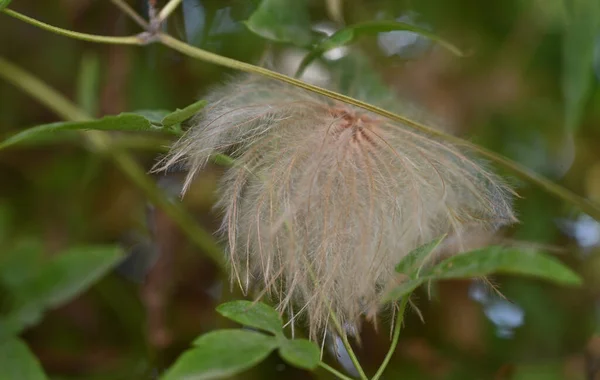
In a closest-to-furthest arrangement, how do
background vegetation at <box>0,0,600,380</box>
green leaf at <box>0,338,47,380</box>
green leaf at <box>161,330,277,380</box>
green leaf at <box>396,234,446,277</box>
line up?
green leaf at <box>161,330,277,380</box> → green leaf at <box>396,234,446,277</box> → green leaf at <box>0,338,47,380</box> → background vegetation at <box>0,0,600,380</box>

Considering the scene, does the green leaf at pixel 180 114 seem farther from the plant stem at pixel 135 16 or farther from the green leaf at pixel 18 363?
the green leaf at pixel 18 363

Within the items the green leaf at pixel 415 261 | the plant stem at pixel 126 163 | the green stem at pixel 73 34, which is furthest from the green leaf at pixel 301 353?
the plant stem at pixel 126 163

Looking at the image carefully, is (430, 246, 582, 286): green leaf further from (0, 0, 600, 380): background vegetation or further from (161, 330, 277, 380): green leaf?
(0, 0, 600, 380): background vegetation

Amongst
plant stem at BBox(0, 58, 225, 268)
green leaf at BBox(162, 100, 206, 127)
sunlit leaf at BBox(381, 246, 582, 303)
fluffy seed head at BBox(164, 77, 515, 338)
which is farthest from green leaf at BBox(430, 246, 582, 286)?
plant stem at BBox(0, 58, 225, 268)

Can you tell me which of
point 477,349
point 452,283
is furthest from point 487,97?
point 477,349

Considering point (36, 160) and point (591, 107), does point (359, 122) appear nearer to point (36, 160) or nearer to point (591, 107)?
point (591, 107)

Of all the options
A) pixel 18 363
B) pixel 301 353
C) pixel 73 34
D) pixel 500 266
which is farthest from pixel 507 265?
pixel 18 363

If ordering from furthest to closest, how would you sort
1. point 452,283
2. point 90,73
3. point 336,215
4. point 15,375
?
point 452,283 → point 90,73 → point 15,375 → point 336,215
